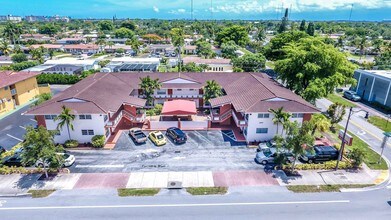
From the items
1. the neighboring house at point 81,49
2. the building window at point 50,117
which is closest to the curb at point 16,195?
the building window at point 50,117

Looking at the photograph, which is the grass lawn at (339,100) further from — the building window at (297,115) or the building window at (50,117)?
the building window at (50,117)

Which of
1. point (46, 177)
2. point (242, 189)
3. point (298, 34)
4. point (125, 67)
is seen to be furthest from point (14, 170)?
point (298, 34)

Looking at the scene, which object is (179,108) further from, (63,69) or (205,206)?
(63,69)

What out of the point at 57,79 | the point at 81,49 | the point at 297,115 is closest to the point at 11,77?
the point at 57,79

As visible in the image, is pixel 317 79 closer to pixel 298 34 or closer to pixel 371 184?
pixel 371 184

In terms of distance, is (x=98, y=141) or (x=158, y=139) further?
(x=158, y=139)

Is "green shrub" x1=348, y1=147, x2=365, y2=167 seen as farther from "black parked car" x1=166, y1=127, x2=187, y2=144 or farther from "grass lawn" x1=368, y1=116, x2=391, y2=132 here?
"black parked car" x1=166, y1=127, x2=187, y2=144
